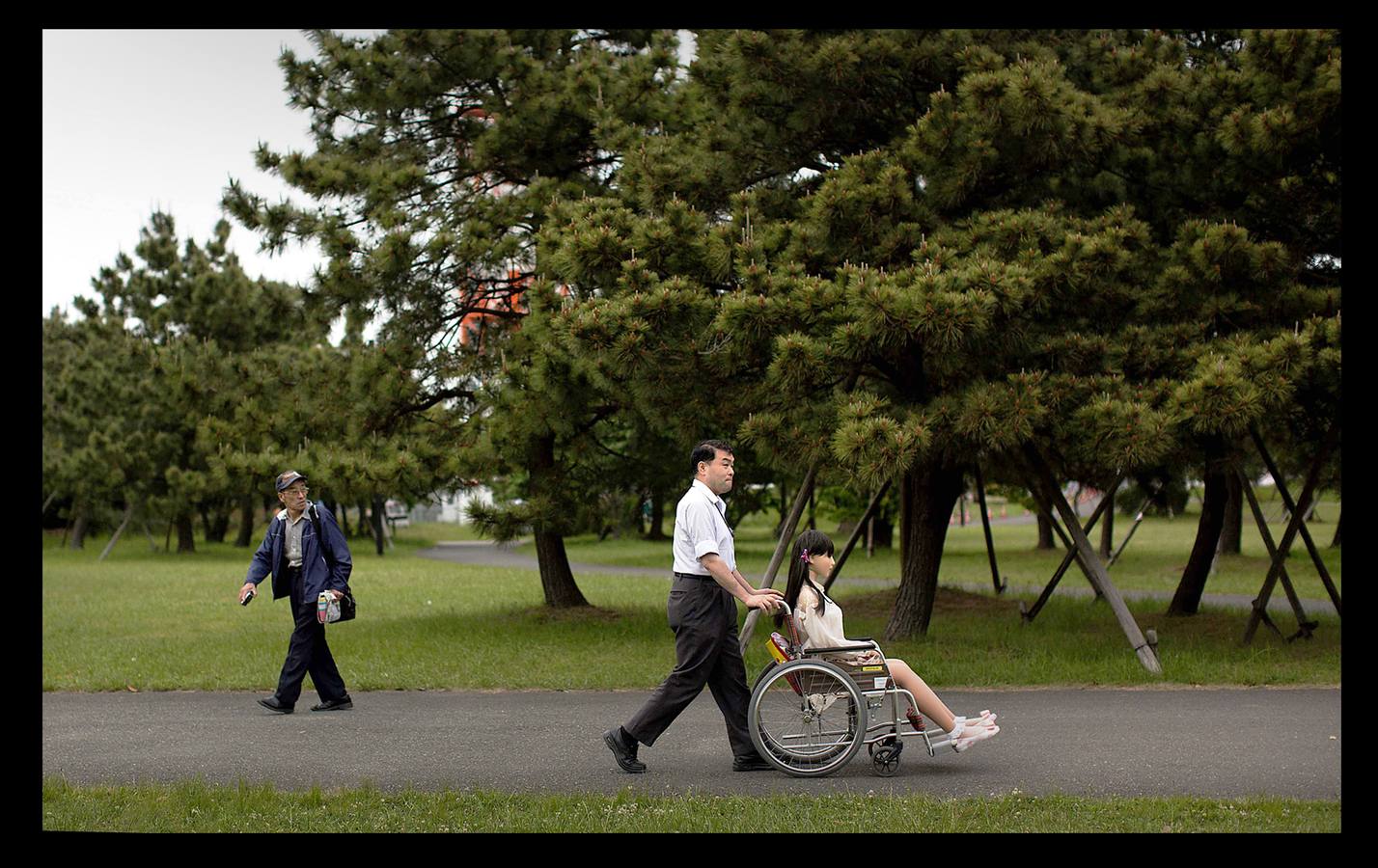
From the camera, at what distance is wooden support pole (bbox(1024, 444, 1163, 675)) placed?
11.0 m

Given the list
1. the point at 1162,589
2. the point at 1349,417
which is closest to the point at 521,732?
the point at 1349,417

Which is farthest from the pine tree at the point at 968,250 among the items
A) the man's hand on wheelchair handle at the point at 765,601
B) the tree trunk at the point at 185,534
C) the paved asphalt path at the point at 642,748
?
the tree trunk at the point at 185,534

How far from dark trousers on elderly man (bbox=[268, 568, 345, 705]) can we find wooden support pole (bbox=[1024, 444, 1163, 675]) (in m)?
6.04

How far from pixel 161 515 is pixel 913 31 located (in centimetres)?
2869

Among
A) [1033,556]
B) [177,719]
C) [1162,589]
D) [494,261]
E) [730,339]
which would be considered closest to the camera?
[177,719]

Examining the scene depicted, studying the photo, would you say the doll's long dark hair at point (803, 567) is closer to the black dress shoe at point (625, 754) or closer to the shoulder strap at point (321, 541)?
the black dress shoe at point (625, 754)

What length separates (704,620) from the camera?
7.16 m

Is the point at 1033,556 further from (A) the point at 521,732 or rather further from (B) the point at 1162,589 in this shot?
(A) the point at 521,732

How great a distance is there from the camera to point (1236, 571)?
2459 cm

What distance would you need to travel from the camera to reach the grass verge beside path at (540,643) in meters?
10.8

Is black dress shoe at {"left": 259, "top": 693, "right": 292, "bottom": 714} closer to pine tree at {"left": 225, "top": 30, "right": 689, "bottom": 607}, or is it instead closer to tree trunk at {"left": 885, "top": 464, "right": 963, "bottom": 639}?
pine tree at {"left": 225, "top": 30, "right": 689, "bottom": 607}

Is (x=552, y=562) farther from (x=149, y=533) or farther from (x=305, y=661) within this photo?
(x=149, y=533)

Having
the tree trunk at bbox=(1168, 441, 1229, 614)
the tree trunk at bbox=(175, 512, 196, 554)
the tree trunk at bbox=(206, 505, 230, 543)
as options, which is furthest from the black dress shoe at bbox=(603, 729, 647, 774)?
the tree trunk at bbox=(206, 505, 230, 543)

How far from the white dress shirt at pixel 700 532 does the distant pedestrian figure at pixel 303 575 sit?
3.20 meters
